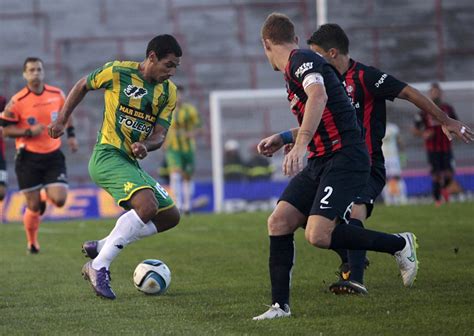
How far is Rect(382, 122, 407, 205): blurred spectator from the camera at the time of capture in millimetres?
25656

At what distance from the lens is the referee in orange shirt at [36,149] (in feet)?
45.6

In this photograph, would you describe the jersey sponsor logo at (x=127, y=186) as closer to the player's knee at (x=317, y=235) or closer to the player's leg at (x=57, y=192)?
the player's knee at (x=317, y=235)

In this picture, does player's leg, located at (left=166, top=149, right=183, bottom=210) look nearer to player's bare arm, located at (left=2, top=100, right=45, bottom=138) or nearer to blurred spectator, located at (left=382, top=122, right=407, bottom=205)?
blurred spectator, located at (left=382, top=122, right=407, bottom=205)

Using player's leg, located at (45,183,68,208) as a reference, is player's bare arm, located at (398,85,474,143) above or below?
above

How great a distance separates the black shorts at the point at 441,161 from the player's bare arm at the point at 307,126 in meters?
15.2

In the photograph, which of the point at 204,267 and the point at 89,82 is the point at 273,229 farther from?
the point at 204,267

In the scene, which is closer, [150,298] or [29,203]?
[150,298]

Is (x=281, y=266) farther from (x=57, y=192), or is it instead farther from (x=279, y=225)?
(x=57, y=192)

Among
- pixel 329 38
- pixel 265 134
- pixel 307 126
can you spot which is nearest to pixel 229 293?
pixel 329 38

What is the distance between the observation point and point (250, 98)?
26.2 m

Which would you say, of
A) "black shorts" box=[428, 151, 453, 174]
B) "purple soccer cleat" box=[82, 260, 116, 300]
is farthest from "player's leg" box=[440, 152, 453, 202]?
"purple soccer cleat" box=[82, 260, 116, 300]

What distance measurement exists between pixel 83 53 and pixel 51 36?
52.3 inches

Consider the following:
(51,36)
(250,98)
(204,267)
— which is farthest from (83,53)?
(204,267)

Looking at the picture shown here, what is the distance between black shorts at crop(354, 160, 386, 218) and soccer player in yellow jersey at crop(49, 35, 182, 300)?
5.59 feet
